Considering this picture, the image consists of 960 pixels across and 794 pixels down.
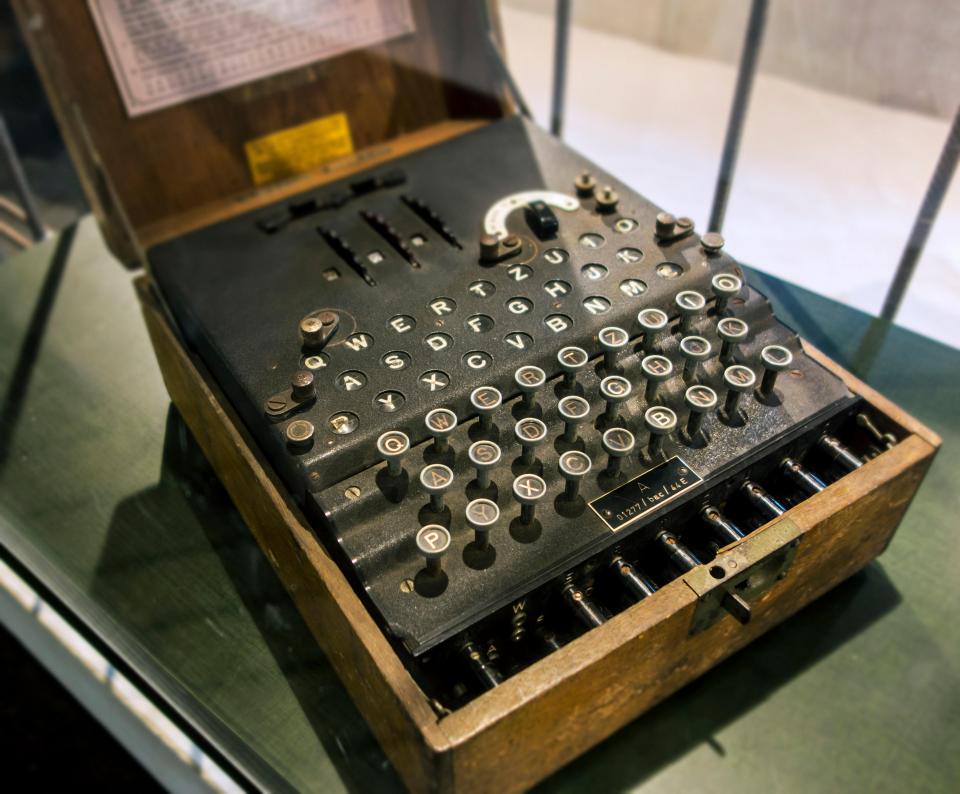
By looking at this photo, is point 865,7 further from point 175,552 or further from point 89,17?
point 175,552

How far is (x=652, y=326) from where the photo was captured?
3.58 ft

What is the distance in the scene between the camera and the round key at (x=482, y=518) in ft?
3.06

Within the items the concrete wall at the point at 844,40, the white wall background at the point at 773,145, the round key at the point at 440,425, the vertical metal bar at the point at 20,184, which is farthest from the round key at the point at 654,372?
the vertical metal bar at the point at 20,184

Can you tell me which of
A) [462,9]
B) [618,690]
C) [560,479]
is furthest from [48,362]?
[618,690]

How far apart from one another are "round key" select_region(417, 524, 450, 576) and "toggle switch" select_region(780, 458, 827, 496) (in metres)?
0.43

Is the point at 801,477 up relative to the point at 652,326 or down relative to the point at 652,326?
down

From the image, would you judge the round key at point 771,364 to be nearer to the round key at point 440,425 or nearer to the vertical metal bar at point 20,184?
the round key at point 440,425

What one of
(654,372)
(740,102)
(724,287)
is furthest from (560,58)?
(654,372)

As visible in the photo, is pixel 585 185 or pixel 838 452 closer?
pixel 838 452

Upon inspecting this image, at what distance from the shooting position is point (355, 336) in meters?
1.16

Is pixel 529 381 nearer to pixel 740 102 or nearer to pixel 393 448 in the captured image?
pixel 393 448

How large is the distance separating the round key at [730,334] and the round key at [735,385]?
0.09 ft

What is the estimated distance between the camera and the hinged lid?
134 cm

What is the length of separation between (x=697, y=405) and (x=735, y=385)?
0.16 feet
